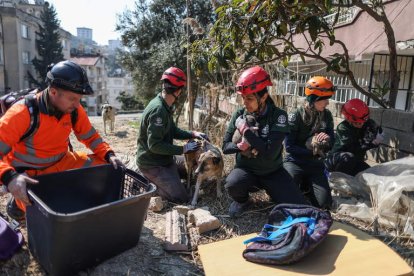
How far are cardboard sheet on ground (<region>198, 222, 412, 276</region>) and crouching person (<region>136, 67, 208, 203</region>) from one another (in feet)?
4.50

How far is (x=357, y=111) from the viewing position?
4.41 m

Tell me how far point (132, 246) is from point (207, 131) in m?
4.60

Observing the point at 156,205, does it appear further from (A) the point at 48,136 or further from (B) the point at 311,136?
(B) the point at 311,136

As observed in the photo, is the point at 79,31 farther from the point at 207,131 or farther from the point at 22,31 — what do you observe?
the point at 207,131

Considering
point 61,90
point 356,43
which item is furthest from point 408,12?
point 61,90

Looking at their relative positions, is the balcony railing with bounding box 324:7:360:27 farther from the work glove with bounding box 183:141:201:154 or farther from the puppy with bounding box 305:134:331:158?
the work glove with bounding box 183:141:201:154

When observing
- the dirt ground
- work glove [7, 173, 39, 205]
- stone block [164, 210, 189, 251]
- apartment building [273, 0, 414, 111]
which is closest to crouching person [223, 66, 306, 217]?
the dirt ground

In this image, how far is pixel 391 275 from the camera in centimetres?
238

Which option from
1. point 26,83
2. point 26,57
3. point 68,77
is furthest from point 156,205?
point 26,57

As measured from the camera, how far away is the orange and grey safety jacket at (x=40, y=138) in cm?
270

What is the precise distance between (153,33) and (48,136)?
1091 centimetres

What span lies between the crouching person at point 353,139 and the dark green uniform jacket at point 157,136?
1.99m

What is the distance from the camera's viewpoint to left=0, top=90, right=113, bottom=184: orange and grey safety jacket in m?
2.70

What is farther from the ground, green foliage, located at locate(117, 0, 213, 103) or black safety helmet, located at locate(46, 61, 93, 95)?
green foliage, located at locate(117, 0, 213, 103)
